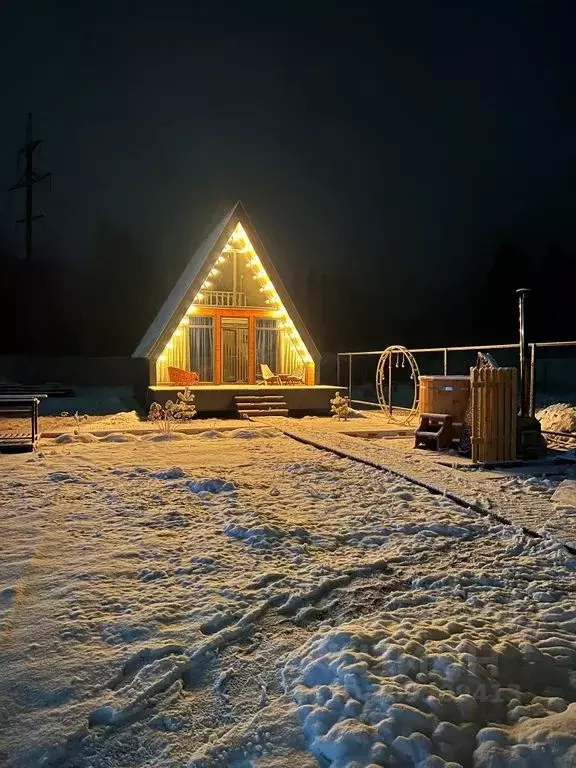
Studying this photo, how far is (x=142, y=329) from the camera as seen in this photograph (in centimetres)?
3506

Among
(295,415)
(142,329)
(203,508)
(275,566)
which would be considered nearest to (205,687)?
(275,566)

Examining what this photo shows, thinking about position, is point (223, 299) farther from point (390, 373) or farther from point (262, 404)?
point (390, 373)

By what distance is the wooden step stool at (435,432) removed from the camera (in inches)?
344

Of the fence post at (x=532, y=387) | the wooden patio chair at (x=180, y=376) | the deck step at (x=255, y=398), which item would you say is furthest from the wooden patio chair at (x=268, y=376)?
the fence post at (x=532, y=387)

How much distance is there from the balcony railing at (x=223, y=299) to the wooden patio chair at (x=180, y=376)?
1.90 m

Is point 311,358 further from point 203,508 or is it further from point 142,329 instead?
point 142,329

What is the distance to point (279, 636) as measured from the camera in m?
2.86

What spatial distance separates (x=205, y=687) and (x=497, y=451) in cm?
602

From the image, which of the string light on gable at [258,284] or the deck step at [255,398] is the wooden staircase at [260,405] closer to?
the deck step at [255,398]

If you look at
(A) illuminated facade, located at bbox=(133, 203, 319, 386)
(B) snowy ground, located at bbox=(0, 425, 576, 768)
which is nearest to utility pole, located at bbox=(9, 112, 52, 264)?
(A) illuminated facade, located at bbox=(133, 203, 319, 386)

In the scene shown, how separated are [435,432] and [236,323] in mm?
7855

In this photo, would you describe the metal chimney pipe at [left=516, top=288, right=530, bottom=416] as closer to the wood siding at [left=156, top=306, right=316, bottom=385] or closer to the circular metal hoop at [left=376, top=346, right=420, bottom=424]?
the circular metal hoop at [left=376, top=346, right=420, bottom=424]

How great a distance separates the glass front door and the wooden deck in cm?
215

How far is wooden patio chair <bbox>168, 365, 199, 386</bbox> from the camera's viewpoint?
46.8 feet
